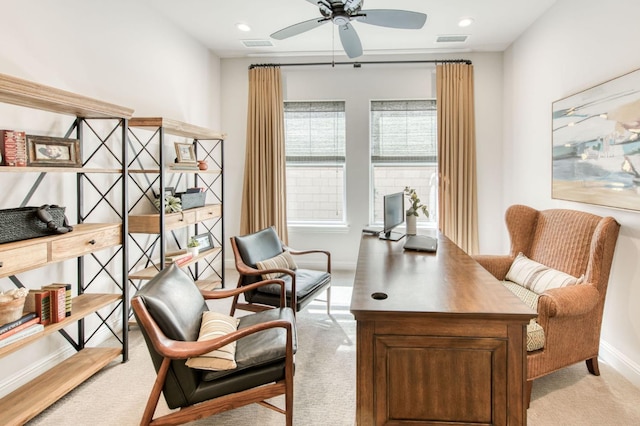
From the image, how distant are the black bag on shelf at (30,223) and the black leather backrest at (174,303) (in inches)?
26.9

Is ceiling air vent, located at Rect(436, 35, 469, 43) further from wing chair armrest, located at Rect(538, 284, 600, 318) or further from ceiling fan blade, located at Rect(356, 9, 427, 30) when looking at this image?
wing chair armrest, located at Rect(538, 284, 600, 318)

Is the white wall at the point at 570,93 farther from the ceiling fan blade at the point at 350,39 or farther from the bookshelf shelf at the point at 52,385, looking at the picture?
the bookshelf shelf at the point at 52,385

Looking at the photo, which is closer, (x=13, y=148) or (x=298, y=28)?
(x=13, y=148)

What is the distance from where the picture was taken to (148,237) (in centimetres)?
360

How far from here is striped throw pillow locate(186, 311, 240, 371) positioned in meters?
1.71

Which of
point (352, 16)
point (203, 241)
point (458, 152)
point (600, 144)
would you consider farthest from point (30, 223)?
point (458, 152)

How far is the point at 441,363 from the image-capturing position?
1597 mm

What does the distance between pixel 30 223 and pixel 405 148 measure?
13.8ft

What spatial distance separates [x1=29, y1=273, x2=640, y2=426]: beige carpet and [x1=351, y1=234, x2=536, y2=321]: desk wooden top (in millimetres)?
779

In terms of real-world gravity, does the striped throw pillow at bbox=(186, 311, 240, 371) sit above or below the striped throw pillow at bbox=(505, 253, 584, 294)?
below

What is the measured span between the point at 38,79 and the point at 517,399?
128 inches

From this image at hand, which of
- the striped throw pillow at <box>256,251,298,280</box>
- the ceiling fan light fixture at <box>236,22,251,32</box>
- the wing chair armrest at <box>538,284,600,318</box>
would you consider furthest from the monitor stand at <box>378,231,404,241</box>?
the ceiling fan light fixture at <box>236,22,251,32</box>

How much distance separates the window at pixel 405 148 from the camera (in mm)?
4988

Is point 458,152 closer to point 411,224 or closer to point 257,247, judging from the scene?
point 411,224
